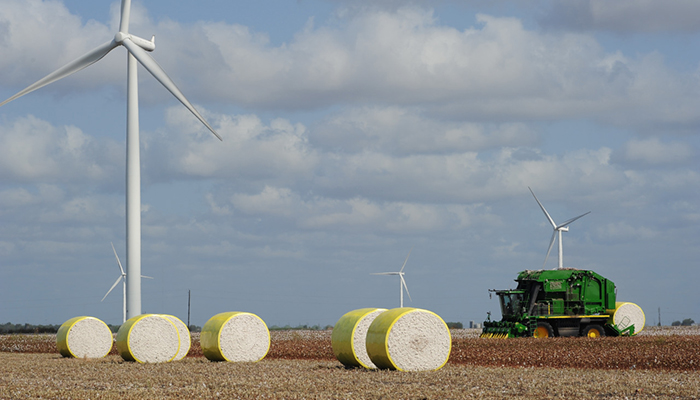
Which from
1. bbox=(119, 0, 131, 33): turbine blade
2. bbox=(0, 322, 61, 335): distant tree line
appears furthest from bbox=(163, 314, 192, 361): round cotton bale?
bbox=(0, 322, 61, 335): distant tree line

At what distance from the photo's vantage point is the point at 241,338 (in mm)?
27891

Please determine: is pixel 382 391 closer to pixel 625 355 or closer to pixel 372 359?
pixel 372 359

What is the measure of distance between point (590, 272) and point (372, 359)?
1044 inches

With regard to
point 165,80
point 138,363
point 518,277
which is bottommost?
point 138,363

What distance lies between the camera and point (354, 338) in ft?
76.5

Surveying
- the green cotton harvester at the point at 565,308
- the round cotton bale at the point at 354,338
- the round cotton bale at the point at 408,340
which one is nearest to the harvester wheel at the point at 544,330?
the green cotton harvester at the point at 565,308

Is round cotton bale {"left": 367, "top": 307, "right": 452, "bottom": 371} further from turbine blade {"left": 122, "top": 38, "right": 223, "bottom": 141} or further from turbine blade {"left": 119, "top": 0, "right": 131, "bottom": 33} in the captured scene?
turbine blade {"left": 119, "top": 0, "right": 131, "bottom": 33}

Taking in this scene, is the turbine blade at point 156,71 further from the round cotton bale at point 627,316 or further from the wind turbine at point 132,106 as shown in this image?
the round cotton bale at point 627,316

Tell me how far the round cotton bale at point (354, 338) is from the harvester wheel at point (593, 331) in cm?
2271

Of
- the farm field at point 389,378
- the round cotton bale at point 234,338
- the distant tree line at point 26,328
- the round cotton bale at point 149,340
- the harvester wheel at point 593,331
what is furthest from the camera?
the distant tree line at point 26,328

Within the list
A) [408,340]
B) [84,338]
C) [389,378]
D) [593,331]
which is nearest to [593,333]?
[593,331]

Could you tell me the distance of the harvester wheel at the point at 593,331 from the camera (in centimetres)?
4306

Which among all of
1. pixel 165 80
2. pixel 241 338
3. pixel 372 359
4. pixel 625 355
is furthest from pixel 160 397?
pixel 165 80

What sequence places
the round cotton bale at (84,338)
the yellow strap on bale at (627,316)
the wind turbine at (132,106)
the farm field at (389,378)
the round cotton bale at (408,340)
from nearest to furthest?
the farm field at (389,378)
the round cotton bale at (408,340)
the round cotton bale at (84,338)
the wind turbine at (132,106)
the yellow strap on bale at (627,316)
